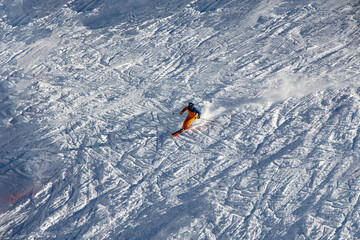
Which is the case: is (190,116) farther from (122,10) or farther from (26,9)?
(26,9)

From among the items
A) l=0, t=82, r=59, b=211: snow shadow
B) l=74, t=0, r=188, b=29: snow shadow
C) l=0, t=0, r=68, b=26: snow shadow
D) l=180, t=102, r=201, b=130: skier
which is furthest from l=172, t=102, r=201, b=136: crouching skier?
l=0, t=0, r=68, b=26: snow shadow

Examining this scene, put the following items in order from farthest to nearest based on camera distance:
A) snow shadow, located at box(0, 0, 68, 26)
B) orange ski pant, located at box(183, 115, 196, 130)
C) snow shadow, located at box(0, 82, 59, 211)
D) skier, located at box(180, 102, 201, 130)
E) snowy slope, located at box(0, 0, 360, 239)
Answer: snow shadow, located at box(0, 0, 68, 26), orange ski pant, located at box(183, 115, 196, 130), skier, located at box(180, 102, 201, 130), snow shadow, located at box(0, 82, 59, 211), snowy slope, located at box(0, 0, 360, 239)

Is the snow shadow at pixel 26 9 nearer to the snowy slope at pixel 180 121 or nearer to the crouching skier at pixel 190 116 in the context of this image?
the snowy slope at pixel 180 121

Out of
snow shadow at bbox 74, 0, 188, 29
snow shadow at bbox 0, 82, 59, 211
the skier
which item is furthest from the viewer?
snow shadow at bbox 74, 0, 188, 29

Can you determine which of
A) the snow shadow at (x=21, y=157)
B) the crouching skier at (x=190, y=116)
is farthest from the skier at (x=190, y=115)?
the snow shadow at (x=21, y=157)

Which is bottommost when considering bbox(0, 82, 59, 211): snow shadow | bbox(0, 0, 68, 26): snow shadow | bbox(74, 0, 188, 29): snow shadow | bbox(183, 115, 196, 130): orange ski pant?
bbox(183, 115, 196, 130): orange ski pant

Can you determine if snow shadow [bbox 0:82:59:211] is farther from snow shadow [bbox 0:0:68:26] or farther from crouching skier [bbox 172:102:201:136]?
snow shadow [bbox 0:0:68:26]
